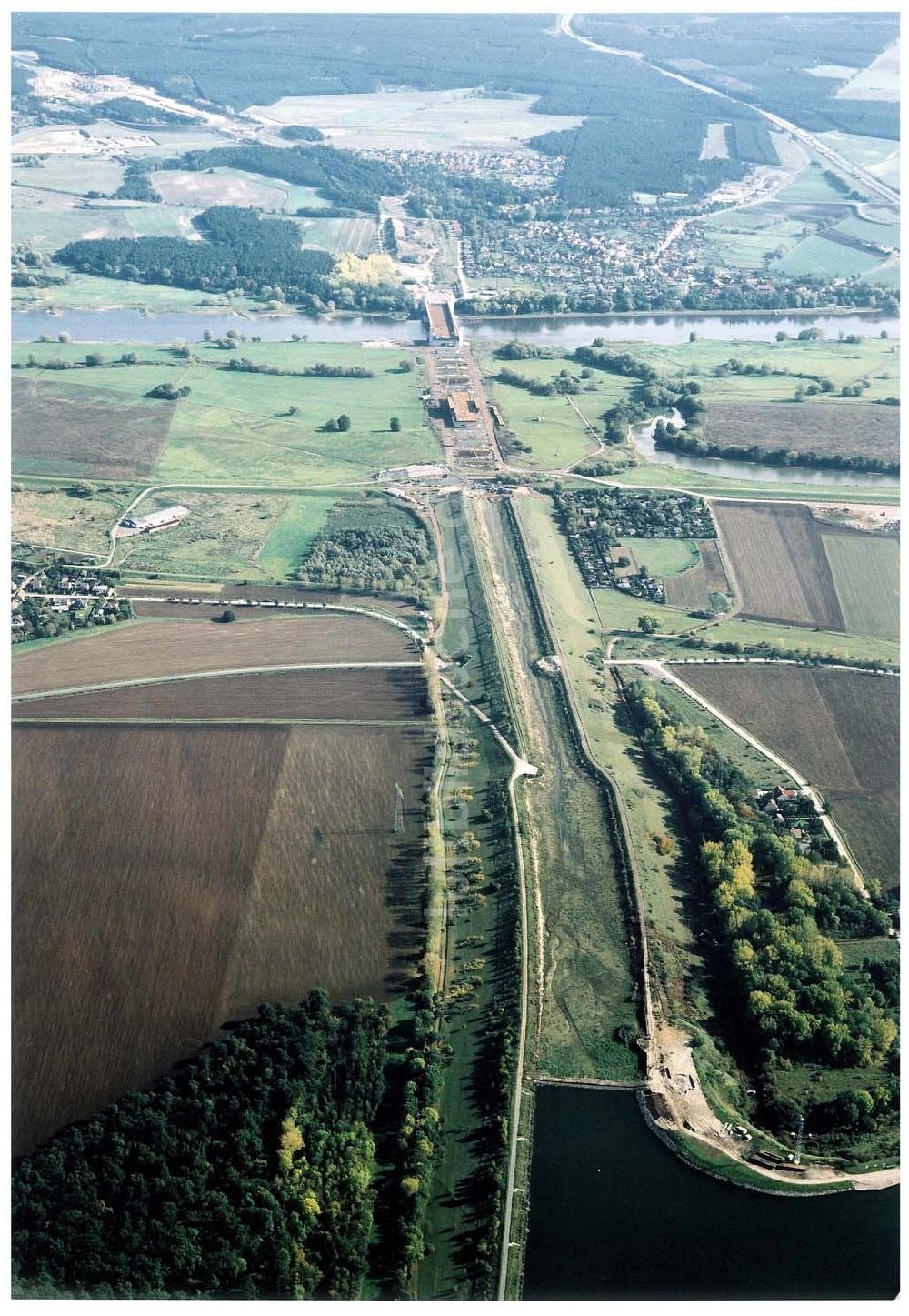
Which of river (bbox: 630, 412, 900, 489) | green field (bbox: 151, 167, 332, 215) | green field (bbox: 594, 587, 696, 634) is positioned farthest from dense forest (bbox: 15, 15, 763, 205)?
green field (bbox: 594, 587, 696, 634)

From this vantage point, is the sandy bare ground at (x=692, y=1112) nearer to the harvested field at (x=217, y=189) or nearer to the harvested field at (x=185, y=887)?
the harvested field at (x=185, y=887)

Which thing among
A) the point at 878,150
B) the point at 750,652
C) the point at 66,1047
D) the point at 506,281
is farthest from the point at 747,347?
the point at 66,1047

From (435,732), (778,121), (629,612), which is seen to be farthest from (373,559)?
(778,121)

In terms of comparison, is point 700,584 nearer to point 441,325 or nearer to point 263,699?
point 263,699

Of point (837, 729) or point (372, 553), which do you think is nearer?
point (837, 729)

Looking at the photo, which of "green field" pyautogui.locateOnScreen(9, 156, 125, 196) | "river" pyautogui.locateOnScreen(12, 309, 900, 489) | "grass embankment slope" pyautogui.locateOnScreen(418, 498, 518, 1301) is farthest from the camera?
"green field" pyautogui.locateOnScreen(9, 156, 125, 196)

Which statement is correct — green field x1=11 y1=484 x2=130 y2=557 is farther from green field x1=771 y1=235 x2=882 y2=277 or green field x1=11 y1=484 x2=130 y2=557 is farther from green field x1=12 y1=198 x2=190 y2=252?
green field x1=771 y1=235 x2=882 y2=277
